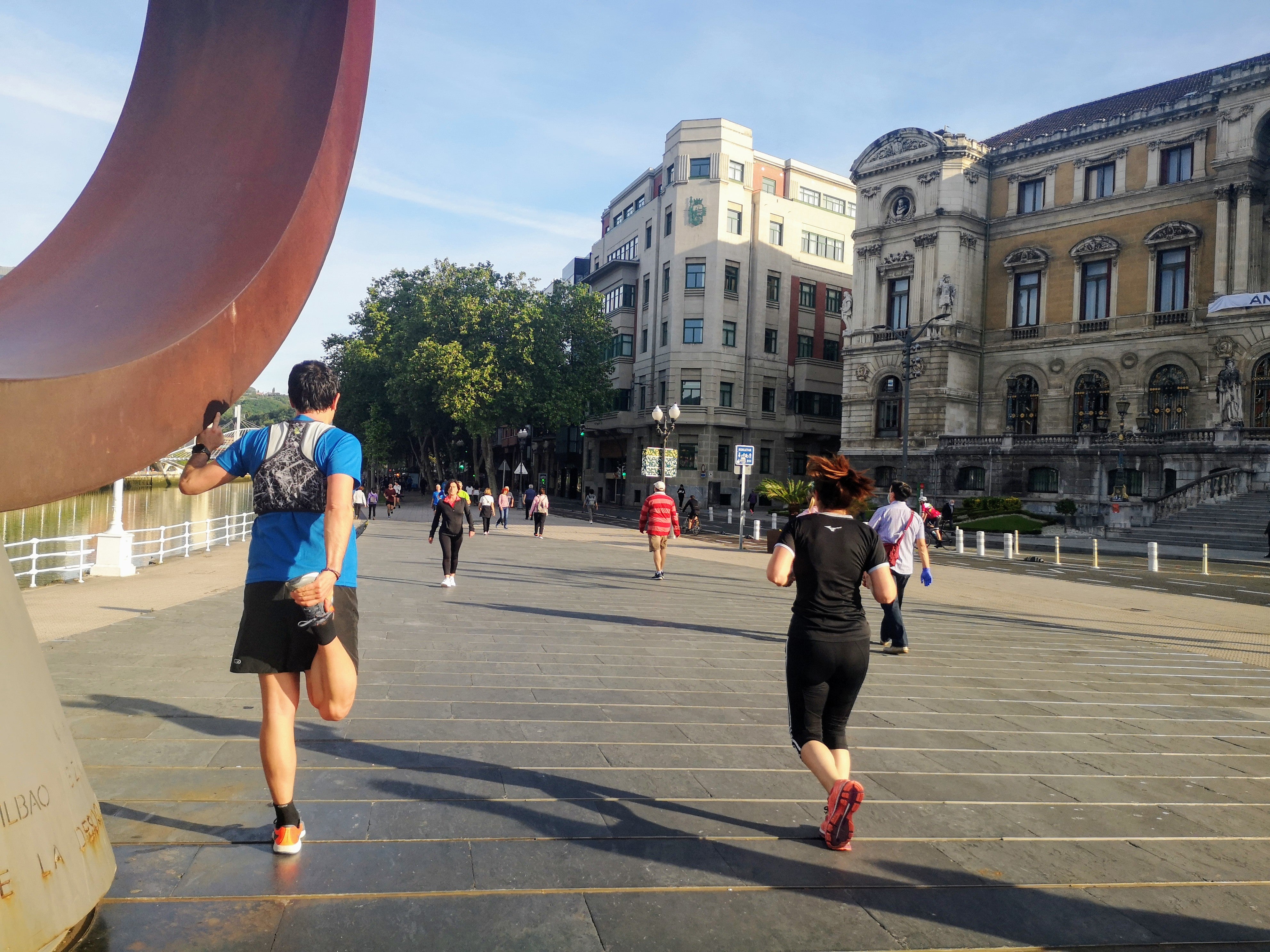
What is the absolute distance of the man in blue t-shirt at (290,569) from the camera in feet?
11.1

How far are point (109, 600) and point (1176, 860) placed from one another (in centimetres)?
1102

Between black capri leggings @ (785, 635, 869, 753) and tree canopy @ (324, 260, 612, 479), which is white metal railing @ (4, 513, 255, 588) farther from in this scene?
tree canopy @ (324, 260, 612, 479)

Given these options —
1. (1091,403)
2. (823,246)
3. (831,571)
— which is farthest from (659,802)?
(823,246)

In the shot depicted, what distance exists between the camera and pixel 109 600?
10680mm

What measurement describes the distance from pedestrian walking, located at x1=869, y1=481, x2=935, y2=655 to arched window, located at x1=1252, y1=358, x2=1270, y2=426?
34.3 meters

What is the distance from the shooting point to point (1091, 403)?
136 ft

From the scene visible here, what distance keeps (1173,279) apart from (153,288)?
4513cm

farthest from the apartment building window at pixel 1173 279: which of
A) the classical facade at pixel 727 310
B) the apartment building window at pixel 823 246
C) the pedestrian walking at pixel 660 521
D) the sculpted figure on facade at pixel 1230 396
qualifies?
the pedestrian walking at pixel 660 521

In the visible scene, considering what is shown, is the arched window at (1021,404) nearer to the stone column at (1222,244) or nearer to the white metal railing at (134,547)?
the stone column at (1222,244)

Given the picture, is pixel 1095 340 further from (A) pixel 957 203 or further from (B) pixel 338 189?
(B) pixel 338 189

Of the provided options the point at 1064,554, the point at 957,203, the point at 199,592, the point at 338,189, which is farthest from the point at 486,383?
the point at 338,189

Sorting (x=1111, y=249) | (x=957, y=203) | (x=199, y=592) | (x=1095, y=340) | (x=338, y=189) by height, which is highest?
(x=957, y=203)

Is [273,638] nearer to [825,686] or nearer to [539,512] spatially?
[825,686]

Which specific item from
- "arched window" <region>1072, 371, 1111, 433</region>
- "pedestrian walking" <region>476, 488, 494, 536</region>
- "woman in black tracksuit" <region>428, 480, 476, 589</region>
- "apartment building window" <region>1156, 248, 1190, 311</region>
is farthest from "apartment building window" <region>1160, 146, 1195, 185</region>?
"woman in black tracksuit" <region>428, 480, 476, 589</region>
